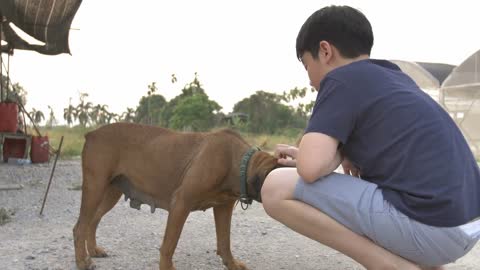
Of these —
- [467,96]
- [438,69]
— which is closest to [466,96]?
[467,96]

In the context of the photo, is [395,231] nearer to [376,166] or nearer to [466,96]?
[376,166]

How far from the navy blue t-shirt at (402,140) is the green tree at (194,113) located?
2980 centimetres

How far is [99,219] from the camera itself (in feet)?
16.2

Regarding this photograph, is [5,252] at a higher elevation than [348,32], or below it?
below

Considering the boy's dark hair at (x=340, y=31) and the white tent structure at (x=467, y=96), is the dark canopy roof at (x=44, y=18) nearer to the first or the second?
the boy's dark hair at (x=340, y=31)

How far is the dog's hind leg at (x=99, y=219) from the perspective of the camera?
15.6ft

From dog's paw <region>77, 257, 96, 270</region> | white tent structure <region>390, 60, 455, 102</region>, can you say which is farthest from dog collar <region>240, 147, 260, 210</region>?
white tent structure <region>390, 60, 455, 102</region>

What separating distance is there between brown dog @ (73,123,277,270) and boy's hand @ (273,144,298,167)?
55cm

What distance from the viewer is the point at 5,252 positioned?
4.72m

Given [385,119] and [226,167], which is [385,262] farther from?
[226,167]

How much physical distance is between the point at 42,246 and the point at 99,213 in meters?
0.61

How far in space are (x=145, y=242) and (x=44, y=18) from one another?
5.47 meters

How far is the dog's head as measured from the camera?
12.3ft

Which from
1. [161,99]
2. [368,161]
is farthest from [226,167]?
[161,99]
